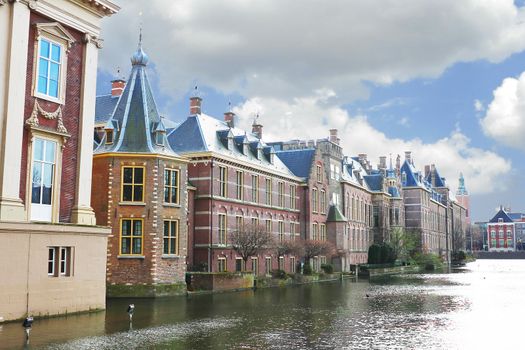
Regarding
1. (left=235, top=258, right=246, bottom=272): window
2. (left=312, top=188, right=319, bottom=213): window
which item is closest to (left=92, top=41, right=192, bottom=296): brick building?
(left=235, top=258, right=246, bottom=272): window

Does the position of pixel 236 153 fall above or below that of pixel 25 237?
above

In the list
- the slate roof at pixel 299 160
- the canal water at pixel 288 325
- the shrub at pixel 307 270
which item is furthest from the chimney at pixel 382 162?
A: the canal water at pixel 288 325

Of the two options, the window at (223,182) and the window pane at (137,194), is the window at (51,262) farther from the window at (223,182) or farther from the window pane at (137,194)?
the window at (223,182)

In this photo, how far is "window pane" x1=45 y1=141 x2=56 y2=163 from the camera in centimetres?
2472

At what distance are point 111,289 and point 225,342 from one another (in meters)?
19.5

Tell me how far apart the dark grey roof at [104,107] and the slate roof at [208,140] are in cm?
523

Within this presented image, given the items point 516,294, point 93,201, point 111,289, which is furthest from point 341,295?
point 93,201

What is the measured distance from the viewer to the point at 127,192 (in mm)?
37250

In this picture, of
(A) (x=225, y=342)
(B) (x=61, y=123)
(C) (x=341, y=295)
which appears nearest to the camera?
(A) (x=225, y=342)

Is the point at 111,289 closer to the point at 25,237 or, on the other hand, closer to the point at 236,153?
the point at 25,237

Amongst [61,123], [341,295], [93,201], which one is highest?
[61,123]

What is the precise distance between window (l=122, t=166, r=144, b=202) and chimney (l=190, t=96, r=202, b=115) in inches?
546

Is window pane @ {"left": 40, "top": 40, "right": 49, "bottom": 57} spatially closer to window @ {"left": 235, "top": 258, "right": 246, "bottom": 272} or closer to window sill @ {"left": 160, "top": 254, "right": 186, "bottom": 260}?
window sill @ {"left": 160, "top": 254, "right": 186, "bottom": 260}

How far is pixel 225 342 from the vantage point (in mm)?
18203
